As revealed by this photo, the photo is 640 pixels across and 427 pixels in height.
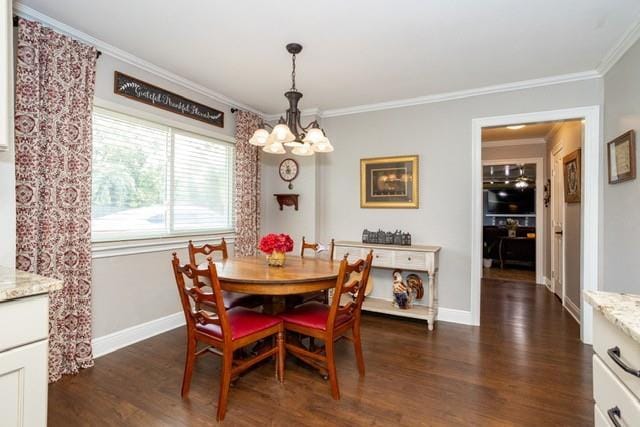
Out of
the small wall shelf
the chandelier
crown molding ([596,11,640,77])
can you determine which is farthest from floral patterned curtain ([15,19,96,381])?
crown molding ([596,11,640,77])

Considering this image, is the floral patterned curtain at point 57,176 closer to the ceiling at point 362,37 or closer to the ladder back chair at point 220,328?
the ceiling at point 362,37

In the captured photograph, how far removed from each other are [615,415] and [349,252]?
2.84 m

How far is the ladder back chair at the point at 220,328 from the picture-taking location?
1925 millimetres

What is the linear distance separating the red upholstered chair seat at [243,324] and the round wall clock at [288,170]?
7.85 feet

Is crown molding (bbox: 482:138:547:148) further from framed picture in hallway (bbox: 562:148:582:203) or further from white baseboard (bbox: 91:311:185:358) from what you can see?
white baseboard (bbox: 91:311:185:358)

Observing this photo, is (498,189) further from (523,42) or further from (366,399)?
(366,399)

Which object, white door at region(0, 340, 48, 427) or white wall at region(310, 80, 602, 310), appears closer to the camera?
white door at region(0, 340, 48, 427)

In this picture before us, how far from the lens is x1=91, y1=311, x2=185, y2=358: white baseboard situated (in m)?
2.68

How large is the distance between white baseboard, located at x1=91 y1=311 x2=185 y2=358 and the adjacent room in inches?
0.8

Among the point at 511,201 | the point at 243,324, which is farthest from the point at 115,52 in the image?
the point at 511,201

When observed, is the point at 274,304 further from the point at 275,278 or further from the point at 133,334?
the point at 133,334

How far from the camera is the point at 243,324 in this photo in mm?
2145

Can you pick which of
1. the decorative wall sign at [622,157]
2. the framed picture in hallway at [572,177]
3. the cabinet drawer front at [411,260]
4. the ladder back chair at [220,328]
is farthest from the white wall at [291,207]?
the framed picture in hallway at [572,177]

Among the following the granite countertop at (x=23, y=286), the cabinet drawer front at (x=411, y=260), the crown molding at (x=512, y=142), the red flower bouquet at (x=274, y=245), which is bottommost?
the cabinet drawer front at (x=411, y=260)
